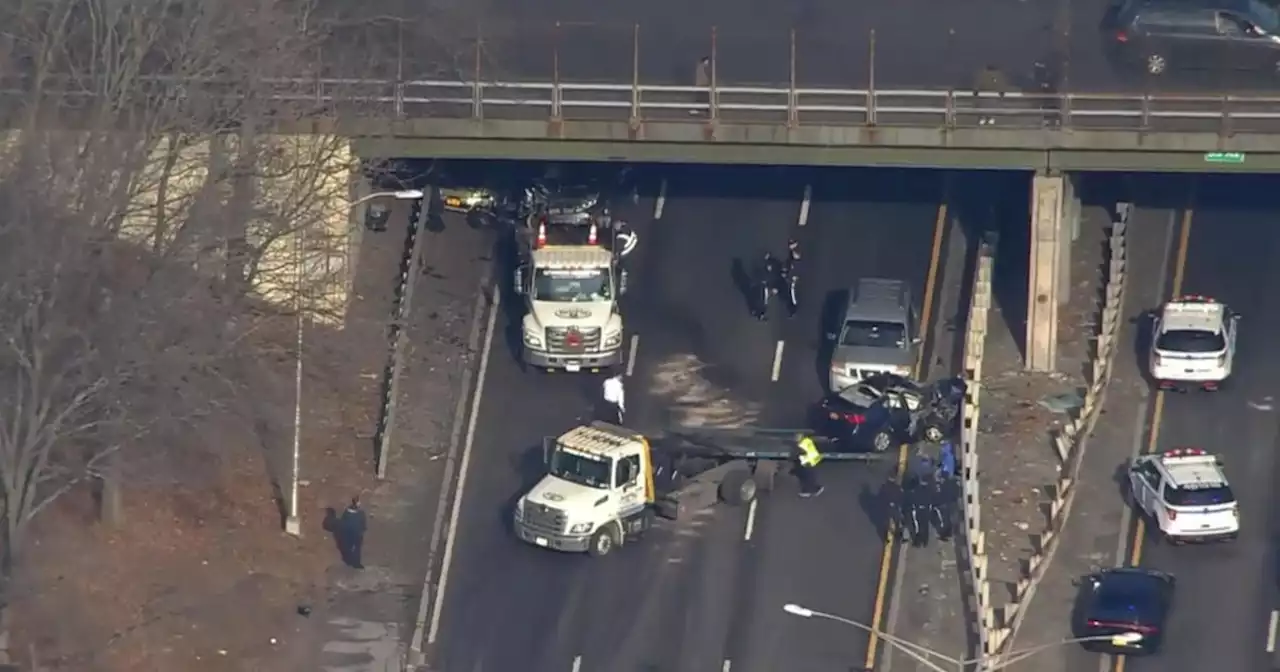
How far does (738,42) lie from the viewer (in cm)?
6066

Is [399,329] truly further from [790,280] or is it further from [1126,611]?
[1126,611]

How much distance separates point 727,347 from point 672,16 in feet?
38.2

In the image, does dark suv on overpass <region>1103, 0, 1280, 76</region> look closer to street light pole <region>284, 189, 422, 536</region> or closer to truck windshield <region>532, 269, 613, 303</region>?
truck windshield <region>532, 269, 613, 303</region>

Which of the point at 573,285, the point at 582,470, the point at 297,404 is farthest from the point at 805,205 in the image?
the point at 297,404

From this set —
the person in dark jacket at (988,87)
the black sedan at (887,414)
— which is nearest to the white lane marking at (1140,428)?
the black sedan at (887,414)

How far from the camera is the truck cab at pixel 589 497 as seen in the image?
47969 millimetres

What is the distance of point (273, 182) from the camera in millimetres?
51344

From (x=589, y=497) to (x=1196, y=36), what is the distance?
2064 centimetres

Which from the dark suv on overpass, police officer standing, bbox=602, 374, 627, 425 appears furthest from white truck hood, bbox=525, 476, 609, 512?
the dark suv on overpass

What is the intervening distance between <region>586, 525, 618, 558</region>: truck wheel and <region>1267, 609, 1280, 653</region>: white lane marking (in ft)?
38.1

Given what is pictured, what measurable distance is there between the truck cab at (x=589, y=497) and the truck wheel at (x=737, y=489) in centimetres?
161

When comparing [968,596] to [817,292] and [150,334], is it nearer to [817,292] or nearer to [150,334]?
[817,292]

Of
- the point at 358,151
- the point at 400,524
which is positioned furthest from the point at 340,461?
the point at 358,151

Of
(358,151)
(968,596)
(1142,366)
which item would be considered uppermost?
(358,151)
